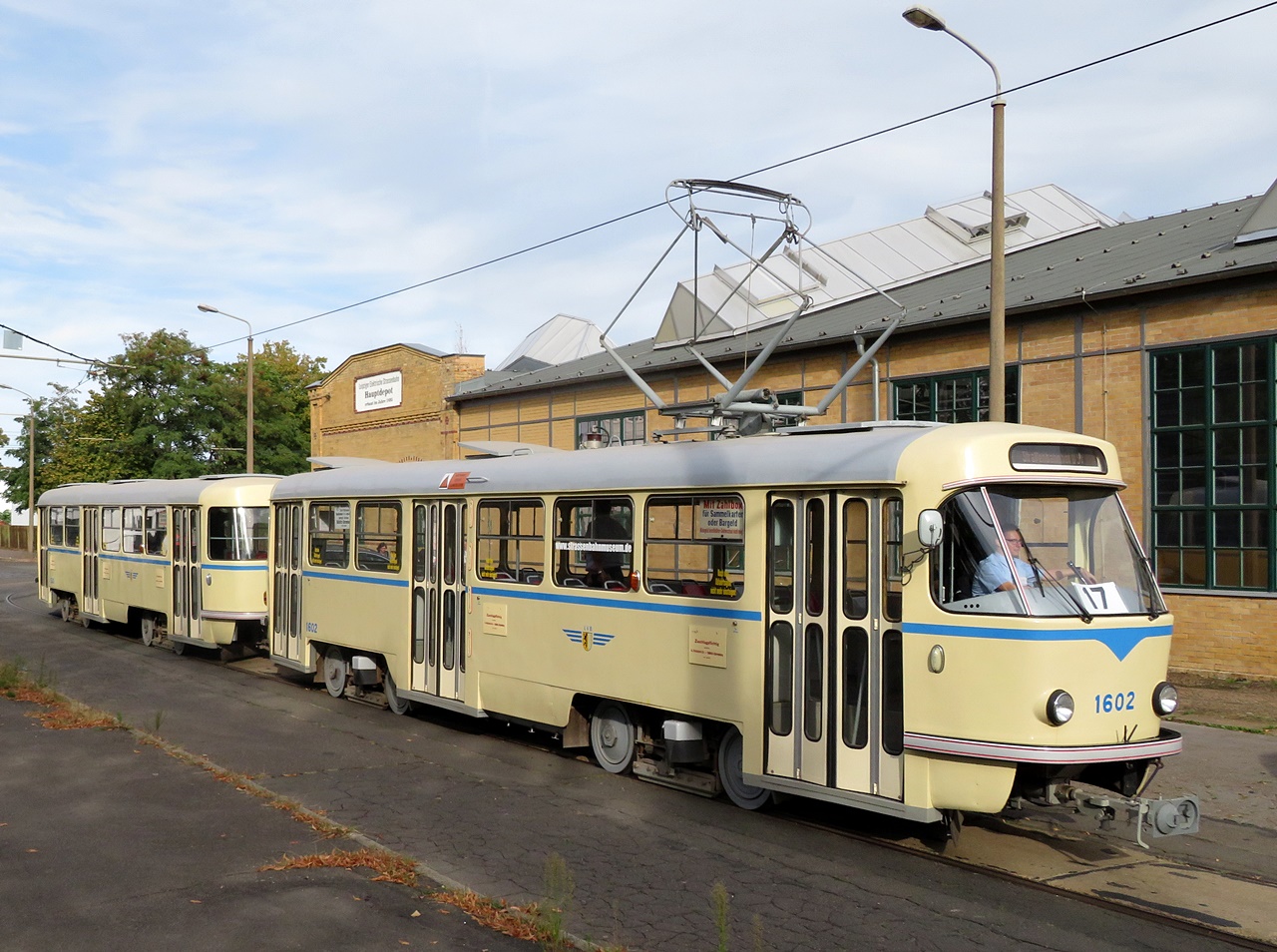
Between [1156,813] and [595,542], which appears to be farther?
[595,542]

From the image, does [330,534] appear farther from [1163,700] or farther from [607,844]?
[1163,700]

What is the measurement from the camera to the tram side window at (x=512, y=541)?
36.5 ft

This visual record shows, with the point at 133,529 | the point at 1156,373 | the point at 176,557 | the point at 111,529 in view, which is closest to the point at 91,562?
the point at 111,529

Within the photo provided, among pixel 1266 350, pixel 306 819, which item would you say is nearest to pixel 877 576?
pixel 306 819

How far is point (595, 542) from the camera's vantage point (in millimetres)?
10453

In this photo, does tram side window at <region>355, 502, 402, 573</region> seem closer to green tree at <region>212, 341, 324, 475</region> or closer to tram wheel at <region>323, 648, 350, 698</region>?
tram wheel at <region>323, 648, 350, 698</region>

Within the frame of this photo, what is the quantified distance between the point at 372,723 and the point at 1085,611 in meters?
8.03

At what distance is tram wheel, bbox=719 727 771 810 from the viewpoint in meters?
9.05

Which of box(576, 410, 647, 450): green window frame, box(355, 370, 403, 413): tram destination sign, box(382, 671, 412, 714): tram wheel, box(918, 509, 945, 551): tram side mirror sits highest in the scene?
box(355, 370, 403, 413): tram destination sign

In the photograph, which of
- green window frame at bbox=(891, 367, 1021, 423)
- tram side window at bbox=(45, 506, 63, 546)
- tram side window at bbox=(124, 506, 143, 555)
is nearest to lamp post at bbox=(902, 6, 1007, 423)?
green window frame at bbox=(891, 367, 1021, 423)

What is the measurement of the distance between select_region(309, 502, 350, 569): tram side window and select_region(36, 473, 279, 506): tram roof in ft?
13.5

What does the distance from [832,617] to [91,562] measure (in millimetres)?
19348

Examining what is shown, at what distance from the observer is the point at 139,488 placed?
21047mm

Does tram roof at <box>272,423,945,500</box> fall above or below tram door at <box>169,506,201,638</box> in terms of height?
above
